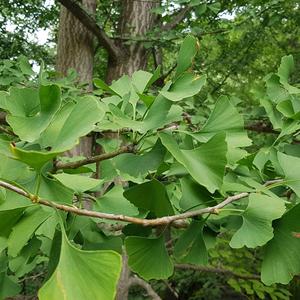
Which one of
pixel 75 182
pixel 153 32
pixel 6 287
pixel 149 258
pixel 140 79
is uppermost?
pixel 153 32

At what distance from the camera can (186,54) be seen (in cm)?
51

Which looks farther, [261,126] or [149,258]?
[261,126]

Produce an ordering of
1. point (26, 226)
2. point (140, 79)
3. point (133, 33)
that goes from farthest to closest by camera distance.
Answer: point (133, 33) < point (140, 79) < point (26, 226)

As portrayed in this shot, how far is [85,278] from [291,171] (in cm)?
31

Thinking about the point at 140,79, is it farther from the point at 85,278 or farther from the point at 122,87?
the point at 85,278

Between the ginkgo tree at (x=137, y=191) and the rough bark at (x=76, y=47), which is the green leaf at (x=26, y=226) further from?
the rough bark at (x=76, y=47)

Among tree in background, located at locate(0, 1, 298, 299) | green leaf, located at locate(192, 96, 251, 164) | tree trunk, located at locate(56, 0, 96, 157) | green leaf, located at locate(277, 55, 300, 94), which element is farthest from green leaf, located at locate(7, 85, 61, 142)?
tree trunk, located at locate(56, 0, 96, 157)

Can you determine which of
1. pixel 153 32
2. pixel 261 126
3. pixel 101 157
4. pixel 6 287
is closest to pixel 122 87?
pixel 101 157

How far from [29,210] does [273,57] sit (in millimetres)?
3582

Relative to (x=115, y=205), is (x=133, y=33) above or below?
above

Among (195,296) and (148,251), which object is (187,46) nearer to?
(148,251)

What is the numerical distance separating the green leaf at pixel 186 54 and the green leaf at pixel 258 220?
0.18 meters

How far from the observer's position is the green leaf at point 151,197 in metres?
0.52

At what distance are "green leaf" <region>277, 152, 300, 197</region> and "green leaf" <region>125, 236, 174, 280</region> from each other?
19cm
